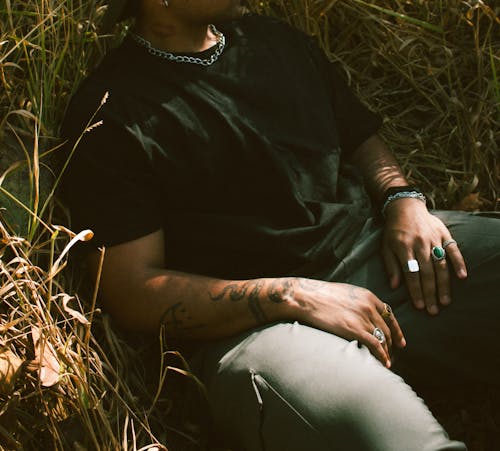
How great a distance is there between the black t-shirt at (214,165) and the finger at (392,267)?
0.40 ft

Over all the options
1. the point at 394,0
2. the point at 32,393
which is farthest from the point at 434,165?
the point at 32,393

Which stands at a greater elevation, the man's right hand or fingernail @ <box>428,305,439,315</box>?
the man's right hand

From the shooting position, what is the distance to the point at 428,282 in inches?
84.3

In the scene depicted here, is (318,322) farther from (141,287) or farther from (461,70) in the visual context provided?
(461,70)

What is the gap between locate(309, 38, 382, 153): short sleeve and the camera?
2.49 metres

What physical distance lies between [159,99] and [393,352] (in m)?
1.01

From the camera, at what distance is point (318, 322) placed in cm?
190

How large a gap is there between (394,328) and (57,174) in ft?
3.69

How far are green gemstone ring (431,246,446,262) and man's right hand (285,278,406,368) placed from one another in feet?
0.92

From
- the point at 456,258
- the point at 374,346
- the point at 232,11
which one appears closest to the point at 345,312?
the point at 374,346

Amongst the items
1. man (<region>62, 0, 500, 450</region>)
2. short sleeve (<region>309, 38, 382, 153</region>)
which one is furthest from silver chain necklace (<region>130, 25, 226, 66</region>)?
short sleeve (<region>309, 38, 382, 153</region>)

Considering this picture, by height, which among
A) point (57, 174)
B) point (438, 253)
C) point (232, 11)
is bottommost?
point (438, 253)

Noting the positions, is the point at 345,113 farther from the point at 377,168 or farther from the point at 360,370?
the point at 360,370

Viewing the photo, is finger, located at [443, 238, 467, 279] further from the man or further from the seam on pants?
the seam on pants
